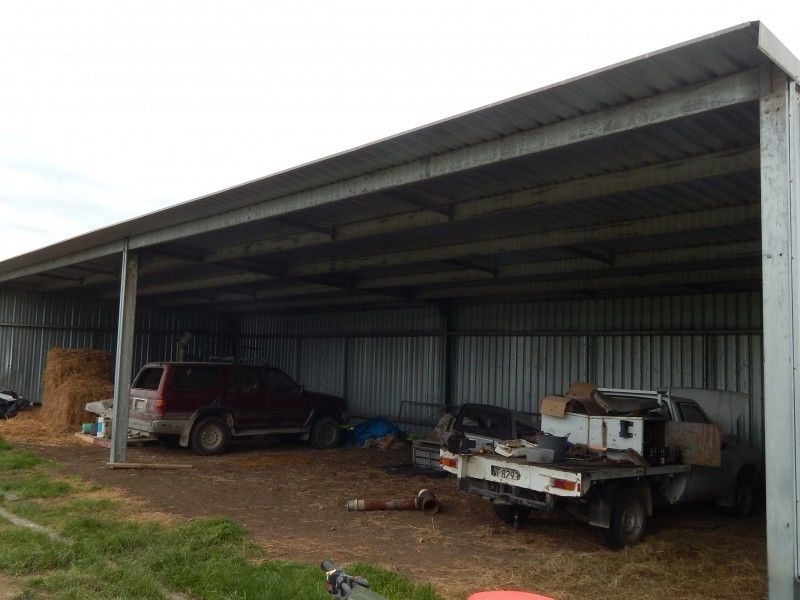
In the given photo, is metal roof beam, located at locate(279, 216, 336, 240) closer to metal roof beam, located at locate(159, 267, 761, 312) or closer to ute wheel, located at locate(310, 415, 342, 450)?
metal roof beam, located at locate(159, 267, 761, 312)

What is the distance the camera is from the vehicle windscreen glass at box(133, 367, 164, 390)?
13.3m

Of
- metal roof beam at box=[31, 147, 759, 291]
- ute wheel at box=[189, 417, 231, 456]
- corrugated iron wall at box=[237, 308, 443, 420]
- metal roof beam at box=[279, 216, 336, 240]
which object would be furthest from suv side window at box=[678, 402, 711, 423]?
ute wheel at box=[189, 417, 231, 456]

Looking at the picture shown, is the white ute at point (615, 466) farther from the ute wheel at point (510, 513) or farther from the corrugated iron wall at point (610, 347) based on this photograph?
the corrugated iron wall at point (610, 347)

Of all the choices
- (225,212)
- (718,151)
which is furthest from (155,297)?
(718,151)

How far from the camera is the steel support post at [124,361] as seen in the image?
37.9 feet

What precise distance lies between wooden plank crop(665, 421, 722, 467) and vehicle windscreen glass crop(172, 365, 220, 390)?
8906 mm

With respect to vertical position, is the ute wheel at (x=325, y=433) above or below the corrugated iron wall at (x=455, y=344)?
below

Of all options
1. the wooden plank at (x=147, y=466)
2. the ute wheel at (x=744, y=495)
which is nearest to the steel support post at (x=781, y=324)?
the ute wheel at (x=744, y=495)

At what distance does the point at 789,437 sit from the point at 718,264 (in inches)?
262

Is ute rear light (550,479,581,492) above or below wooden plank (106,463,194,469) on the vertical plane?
above

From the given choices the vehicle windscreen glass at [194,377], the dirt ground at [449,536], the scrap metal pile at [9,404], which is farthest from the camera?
the scrap metal pile at [9,404]

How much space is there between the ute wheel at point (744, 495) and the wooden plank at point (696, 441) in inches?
64.7

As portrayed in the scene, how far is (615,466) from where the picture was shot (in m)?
7.33

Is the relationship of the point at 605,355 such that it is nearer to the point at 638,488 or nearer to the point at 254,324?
the point at 638,488
